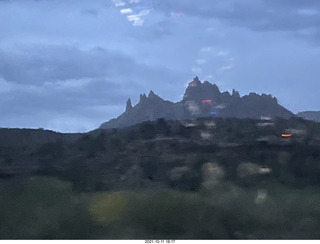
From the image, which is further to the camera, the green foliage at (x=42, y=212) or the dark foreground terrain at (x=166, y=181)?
the dark foreground terrain at (x=166, y=181)

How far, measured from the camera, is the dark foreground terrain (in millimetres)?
43344

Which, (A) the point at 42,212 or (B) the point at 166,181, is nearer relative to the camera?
(A) the point at 42,212

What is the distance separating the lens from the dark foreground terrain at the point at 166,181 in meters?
43.3

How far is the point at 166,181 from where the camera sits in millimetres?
67875

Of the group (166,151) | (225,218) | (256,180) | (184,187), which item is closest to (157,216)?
(225,218)

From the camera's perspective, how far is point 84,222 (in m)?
45.2

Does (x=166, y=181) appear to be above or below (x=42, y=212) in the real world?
above

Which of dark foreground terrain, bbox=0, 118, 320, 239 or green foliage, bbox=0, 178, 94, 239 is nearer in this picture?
green foliage, bbox=0, 178, 94, 239

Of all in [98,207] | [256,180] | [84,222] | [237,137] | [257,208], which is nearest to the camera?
[84,222]

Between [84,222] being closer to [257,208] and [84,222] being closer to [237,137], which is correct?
[257,208]

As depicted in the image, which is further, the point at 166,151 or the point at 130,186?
the point at 166,151

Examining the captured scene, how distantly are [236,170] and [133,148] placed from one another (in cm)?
2044

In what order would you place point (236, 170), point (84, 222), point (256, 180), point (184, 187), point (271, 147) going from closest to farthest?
point (84, 222) < point (184, 187) < point (256, 180) < point (236, 170) < point (271, 147)

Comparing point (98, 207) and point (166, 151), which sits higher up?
point (166, 151)
